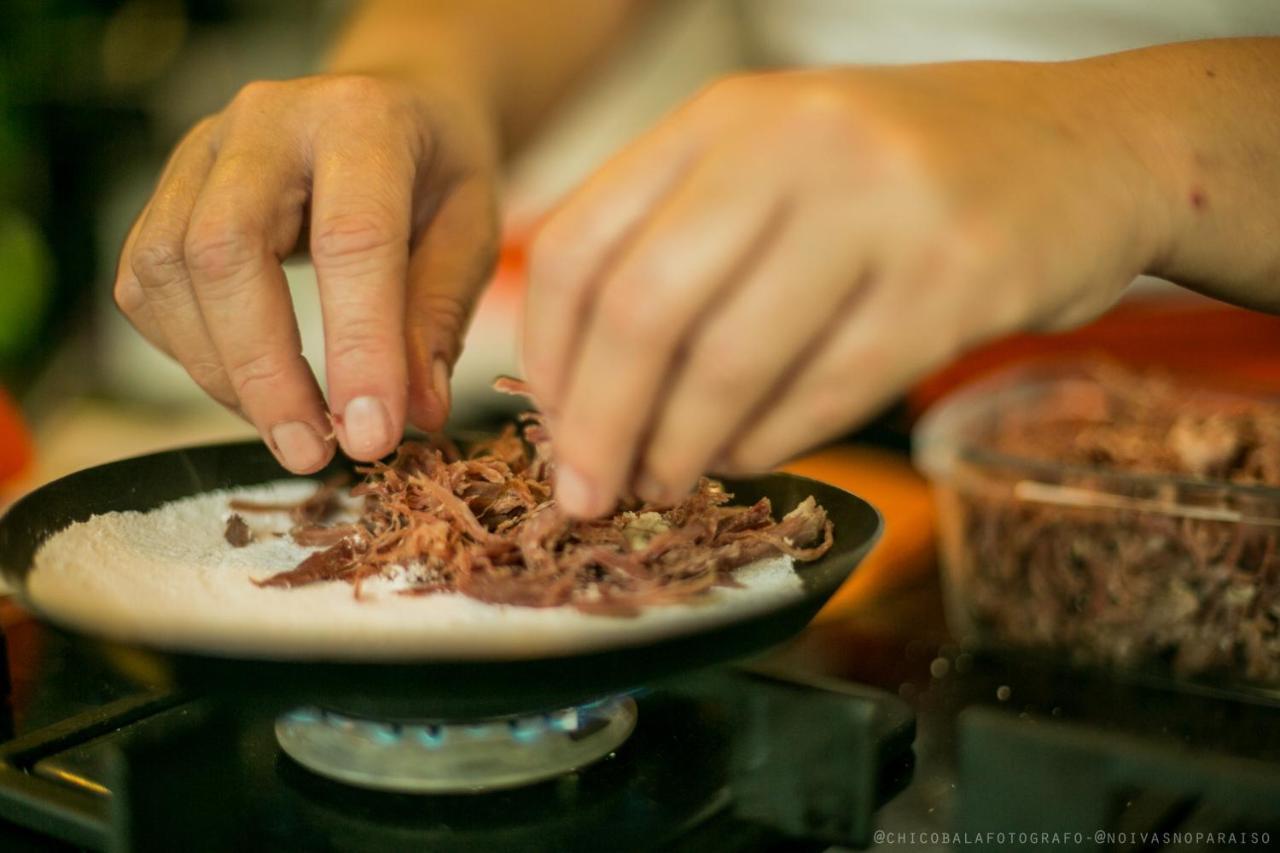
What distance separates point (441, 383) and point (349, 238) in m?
0.16

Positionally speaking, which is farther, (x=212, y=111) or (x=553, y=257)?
(x=212, y=111)

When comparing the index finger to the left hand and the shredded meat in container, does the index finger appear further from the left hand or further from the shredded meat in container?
the left hand

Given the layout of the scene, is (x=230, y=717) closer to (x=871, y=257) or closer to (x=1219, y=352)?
(x=871, y=257)

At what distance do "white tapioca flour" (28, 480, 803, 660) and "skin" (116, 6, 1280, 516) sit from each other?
0.26 feet

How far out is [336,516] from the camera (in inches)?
39.5

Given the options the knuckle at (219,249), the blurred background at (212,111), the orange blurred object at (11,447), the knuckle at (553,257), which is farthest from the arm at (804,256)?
the orange blurred object at (11,447)

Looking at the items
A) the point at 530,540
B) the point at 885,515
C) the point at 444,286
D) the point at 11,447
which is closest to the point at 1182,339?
the point at 885,515

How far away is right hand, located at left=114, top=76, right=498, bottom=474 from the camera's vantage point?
879 millimetres

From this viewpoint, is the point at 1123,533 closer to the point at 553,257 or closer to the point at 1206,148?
the point at 1206,148

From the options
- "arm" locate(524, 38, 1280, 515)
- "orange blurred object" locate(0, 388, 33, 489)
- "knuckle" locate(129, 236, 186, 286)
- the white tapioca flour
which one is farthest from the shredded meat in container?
"orange blurred object" locate(0, 388, 33, 489)

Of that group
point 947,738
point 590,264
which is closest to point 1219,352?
point 947,738

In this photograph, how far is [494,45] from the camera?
1492mm

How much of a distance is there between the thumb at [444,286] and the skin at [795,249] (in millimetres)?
79

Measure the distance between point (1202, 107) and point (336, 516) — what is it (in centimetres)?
72
